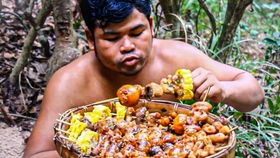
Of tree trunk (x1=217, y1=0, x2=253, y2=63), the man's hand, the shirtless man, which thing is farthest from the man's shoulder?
tree trunk (x1=217, y1=0, x2=253, y2=63)

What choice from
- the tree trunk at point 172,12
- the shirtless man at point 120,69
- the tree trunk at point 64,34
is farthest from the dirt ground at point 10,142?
the tree trunk at point 172,12

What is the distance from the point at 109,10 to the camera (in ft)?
7.50

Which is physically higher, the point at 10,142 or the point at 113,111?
the point at 113,111

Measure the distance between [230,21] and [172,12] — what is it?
479 millimetres

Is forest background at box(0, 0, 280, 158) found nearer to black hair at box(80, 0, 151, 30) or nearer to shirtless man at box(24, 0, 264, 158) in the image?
shirtless man at box(24, 0, 264, 158)

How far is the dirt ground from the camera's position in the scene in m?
3.39

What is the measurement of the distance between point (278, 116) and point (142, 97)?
6.05ft

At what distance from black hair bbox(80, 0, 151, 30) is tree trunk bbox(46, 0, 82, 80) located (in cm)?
68

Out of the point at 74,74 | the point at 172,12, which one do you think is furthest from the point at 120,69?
the point at 172,12

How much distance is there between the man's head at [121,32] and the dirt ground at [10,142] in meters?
1.37

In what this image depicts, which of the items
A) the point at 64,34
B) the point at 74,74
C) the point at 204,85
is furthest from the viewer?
the point at 64,34

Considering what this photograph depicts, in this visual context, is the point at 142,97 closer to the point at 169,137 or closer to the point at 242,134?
the point at 169,137

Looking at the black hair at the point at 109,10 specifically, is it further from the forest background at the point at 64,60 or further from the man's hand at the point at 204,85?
the forest background at the point at 64,60

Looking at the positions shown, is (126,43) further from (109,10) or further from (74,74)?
(74,74)
